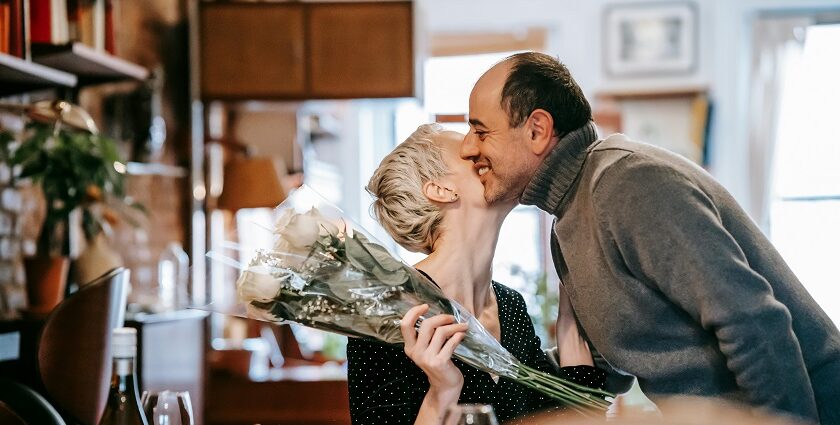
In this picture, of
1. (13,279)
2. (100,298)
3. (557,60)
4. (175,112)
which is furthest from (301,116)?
(557,60)

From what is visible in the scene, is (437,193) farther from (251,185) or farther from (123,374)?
(251,185)

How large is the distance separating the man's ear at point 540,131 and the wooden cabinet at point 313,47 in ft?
11.2

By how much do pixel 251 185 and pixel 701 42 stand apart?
11.9 feet

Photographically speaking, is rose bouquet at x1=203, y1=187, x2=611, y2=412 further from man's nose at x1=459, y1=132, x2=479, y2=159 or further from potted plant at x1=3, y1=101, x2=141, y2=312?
potted plant at x1=3, y1=101, x2=141, y2=312

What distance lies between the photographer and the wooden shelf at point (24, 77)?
9.73 ft

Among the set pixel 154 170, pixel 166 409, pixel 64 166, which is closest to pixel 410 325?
pixel 166 409

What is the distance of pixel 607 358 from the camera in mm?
1894

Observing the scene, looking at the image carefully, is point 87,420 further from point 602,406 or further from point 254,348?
point 254,348

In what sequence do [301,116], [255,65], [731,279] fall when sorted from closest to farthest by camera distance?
[731,279]
[255,65]
[301,116]

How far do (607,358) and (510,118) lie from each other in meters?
0.48

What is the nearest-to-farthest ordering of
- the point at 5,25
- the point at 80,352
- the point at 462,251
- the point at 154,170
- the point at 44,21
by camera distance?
the point at 462,251, the point at 80,352, the point at 5,25, the point at 44,21, the point at 154,170

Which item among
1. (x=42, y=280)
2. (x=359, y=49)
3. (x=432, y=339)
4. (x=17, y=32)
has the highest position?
(x=359, y=49)

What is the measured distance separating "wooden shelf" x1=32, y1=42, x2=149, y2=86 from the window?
4774mm

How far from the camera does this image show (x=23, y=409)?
6.91ft
